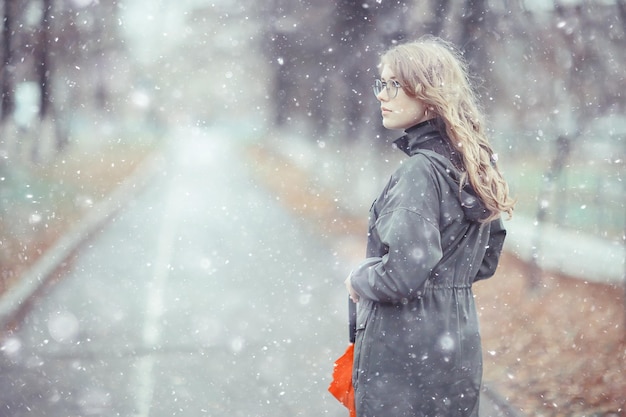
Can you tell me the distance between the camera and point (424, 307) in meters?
2.39

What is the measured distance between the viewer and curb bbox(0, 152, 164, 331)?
7.16 metres

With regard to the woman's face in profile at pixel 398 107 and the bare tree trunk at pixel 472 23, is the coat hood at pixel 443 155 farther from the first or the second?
the bare tree trunk at pixel 472 23

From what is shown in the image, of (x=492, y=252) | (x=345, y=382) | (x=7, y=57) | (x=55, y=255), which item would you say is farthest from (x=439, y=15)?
(x=345, y=382)

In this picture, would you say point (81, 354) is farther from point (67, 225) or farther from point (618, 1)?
point (67, 225)

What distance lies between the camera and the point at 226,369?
538 cm

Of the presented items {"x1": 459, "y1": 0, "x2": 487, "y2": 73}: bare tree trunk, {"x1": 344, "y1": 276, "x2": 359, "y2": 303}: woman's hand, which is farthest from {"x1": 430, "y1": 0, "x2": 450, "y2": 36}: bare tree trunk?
{"x1": 344, "y1": 276, "x2": 359, "y2": 303}: woman's hand

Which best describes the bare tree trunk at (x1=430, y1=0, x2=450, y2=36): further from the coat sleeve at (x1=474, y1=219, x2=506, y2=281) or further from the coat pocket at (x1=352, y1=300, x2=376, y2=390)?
the coat pocket at (x1=352, y1=300, x2=376, y2=390)

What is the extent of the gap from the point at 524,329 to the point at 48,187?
1546cm

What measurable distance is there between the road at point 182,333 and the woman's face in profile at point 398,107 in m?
2.78

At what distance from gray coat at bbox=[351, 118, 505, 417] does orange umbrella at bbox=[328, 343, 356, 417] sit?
0.06m

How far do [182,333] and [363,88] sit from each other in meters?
7.76

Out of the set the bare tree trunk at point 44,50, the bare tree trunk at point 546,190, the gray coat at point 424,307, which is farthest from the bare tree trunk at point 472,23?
the bare tree trunk at point 44,50

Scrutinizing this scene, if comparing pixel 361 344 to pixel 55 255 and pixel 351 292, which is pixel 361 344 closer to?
pixel 351 292

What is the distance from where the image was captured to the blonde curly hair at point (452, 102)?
2328mm
